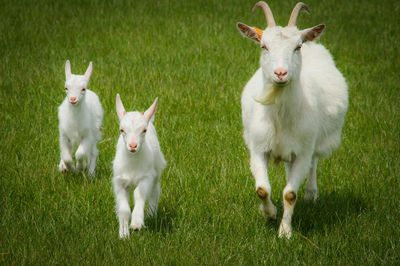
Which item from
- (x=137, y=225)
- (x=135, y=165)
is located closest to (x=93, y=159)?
(x=135, y=165)

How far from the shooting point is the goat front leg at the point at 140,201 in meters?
4.85

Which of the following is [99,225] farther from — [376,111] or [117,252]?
[376,111]

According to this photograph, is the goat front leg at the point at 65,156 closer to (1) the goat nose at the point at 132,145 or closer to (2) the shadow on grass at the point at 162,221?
(2) the shadow on grass at the point at 162,221

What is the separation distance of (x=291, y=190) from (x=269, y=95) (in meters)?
0.91

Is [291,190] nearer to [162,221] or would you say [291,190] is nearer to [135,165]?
[162,221]

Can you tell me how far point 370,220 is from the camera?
553 cm

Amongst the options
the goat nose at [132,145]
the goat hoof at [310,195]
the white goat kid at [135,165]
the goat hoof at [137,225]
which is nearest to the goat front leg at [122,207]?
the white goat kid at [135,165]

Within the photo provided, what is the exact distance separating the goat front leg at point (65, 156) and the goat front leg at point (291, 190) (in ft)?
8.13

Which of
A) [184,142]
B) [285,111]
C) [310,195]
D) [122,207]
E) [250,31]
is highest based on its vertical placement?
[250,31]

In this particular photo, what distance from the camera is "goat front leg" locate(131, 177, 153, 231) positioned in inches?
191

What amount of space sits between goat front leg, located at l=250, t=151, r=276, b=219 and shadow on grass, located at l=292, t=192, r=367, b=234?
35cm

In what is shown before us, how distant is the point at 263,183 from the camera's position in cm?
513

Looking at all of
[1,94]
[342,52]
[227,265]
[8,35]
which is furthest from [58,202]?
[342,52]

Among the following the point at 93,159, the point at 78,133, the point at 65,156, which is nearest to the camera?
the point at 65,156
